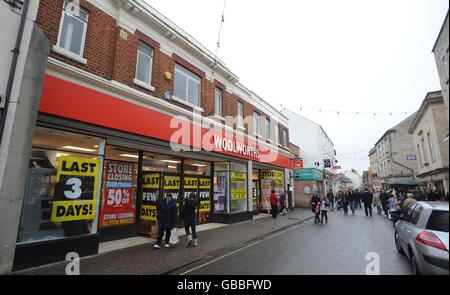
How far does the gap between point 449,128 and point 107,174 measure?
30.1 ft

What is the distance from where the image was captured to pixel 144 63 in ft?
31.0

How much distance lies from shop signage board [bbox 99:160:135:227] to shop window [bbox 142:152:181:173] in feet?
2.19

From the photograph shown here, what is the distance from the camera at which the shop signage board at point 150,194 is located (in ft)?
30.4

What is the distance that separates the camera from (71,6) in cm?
729

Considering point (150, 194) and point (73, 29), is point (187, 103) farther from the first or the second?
point (73, 29)

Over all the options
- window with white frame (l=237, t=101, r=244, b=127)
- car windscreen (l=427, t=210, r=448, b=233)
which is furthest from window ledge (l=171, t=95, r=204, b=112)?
A: car windscreen (l=427, t=210, r=448, b=233)

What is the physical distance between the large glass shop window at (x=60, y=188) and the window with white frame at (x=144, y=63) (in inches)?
129

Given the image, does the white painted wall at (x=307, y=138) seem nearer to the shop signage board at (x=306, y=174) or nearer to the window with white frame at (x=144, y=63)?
the shop signage board at (x=306, y=174)

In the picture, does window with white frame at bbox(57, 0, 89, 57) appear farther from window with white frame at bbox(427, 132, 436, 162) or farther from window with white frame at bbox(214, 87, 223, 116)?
window with white frame at bbox(427, 132, 436, 162)

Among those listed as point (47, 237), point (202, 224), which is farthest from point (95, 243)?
point (202, 224)

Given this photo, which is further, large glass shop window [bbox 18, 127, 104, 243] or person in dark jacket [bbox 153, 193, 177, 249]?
person in dark jacket [bbox 153, 193, 177, 249]

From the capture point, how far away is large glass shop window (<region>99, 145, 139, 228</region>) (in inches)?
336

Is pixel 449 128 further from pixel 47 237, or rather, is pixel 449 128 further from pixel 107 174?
pixel 107 174

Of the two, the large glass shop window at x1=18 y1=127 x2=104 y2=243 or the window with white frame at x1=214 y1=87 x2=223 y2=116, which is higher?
the window with white frame at x1=214 y1=87 x2=223 y2=116
